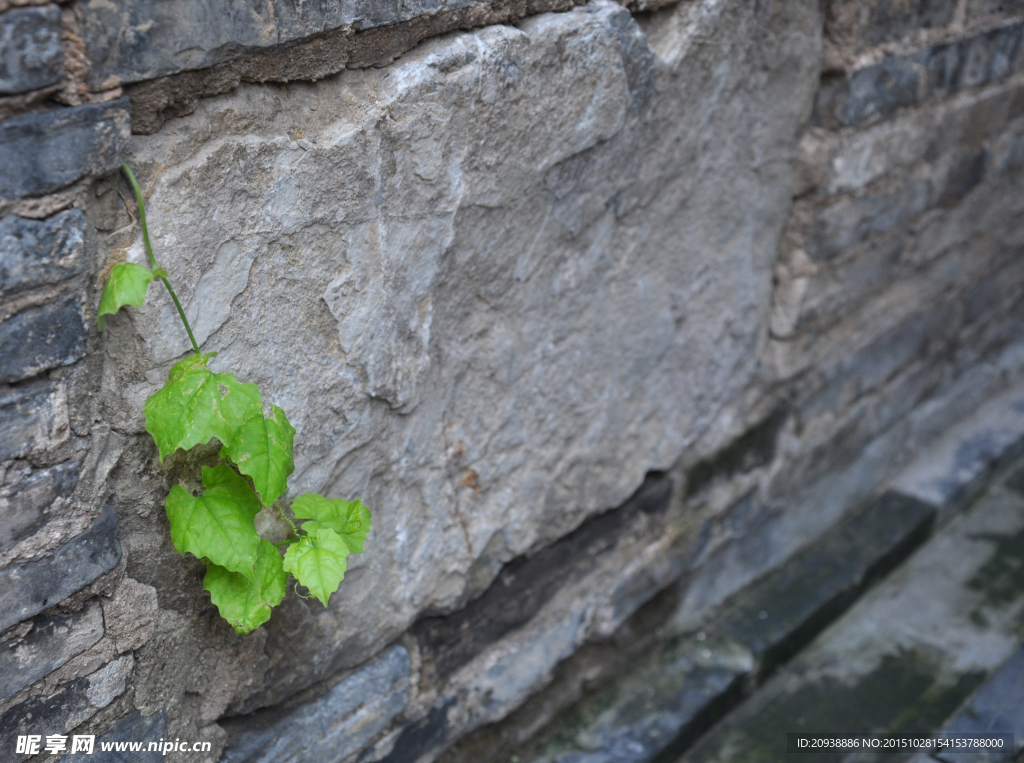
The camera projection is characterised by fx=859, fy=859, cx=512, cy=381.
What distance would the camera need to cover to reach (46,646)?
1084 mm

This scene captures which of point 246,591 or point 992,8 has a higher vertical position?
point 992,8

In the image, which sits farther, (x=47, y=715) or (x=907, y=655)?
(x=907, y=655)

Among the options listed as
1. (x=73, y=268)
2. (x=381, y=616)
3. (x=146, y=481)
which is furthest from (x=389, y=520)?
(x=73, y=268)

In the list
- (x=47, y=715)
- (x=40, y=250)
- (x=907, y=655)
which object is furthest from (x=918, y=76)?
(x=47, y=715)

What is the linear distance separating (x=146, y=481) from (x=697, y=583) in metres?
1.59

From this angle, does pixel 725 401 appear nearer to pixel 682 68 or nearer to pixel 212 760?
pixel 682 68

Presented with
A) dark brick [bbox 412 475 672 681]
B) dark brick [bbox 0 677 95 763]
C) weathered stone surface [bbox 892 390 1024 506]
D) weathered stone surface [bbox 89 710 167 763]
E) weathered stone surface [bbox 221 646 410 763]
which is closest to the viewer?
dark brick [bbox 0 677 95 763]

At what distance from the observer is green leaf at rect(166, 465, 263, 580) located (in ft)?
3.78

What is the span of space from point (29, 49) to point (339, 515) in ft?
2.44

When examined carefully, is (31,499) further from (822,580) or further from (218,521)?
(822,580)

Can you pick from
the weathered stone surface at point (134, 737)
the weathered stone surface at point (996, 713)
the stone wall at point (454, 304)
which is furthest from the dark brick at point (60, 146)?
the weathered stone surface at point (996, 713)

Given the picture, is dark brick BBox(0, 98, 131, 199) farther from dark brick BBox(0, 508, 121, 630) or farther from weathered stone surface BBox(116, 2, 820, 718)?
dark brick BBox(0, 508, 121, 630)

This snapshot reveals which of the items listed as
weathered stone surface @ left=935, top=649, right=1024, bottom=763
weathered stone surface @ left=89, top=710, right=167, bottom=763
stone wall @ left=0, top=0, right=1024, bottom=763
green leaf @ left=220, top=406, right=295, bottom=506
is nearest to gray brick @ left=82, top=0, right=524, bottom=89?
stone wall @ left=0, top=0, right=1024, bottom=763

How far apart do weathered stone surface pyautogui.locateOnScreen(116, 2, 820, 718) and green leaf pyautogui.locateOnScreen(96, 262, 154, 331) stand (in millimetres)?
60
